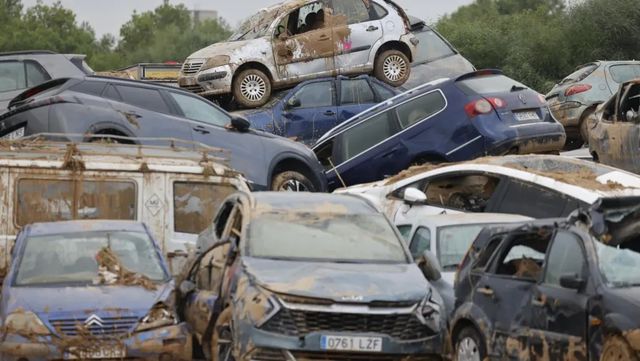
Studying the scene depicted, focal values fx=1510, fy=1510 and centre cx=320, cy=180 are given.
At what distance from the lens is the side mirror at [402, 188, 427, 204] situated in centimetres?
1653

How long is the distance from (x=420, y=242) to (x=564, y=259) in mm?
3937

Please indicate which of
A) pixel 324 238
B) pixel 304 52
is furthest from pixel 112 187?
pixel 304 52

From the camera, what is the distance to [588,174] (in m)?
16.3

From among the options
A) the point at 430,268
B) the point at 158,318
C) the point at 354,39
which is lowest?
the point at 158,318

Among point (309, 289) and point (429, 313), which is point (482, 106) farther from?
point (309, 289)

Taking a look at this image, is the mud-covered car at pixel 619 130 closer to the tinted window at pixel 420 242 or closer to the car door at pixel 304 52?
the car door at pixel 304 52

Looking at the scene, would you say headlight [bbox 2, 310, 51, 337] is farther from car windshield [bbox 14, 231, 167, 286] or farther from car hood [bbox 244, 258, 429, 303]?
car hood [bbox 244, 258, 429, 303]

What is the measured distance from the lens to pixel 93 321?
12500 mm

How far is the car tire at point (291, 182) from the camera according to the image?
794 inches

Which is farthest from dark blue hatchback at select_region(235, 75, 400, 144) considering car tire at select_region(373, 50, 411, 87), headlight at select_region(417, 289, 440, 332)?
headlight at select_region(417, 289, 440, 332)

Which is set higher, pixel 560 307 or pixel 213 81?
pixel 213 81

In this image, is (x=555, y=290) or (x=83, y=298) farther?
(x=83, y=298)

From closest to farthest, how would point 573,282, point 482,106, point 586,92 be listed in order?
point 573,282 → point 482,106 → point 586,92

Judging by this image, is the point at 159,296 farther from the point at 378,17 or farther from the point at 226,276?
the point at 378,17
